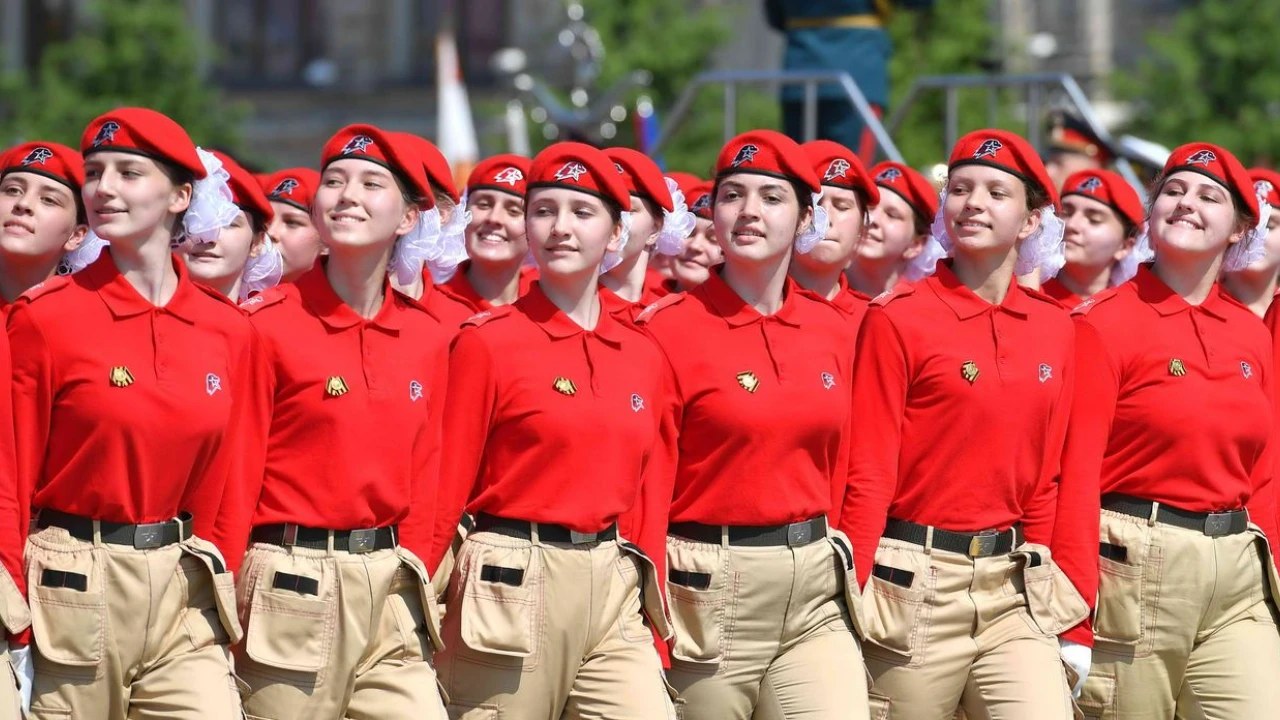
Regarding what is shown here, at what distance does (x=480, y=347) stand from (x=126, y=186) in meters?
1.15

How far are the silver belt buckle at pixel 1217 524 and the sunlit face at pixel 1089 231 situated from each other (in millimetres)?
2035

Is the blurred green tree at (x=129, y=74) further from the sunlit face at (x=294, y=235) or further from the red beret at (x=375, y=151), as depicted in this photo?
the red beret at (x=375, y=151)

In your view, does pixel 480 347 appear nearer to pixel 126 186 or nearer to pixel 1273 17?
pixel 126 186

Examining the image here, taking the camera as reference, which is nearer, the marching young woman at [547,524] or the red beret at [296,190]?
the marching young woman at [547,524]

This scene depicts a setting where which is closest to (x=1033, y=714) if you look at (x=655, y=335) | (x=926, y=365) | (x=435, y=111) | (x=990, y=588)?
(x=990, y=588)

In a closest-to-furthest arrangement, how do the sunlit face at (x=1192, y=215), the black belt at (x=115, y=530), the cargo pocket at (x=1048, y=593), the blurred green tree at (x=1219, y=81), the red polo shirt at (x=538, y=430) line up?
the black belt at (x=115, y=530)
the red polo shirt at (x=538, y=430)
the cargo pocket at (x=1048, y=593)
the sunlit face at (x=1192, y=215)
the blurred green tree at (x=1219, y=81)

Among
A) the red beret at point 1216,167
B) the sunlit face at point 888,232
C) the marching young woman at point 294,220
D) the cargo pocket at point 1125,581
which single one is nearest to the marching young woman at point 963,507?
the cargo pocket at point 1125,581

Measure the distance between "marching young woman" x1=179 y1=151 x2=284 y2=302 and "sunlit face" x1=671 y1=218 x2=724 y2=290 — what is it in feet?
7.10

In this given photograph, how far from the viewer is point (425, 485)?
635cm

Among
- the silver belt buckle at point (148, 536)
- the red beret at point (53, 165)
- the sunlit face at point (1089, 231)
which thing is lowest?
the silver belt buckle at point (148, 536)

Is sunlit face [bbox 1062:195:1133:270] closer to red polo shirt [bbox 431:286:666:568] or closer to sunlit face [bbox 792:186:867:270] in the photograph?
sunlit face [bbox 792:186:867:270]

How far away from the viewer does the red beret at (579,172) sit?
654 centimetres

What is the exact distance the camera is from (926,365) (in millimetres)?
6844

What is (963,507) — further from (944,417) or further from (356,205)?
(356,205)
